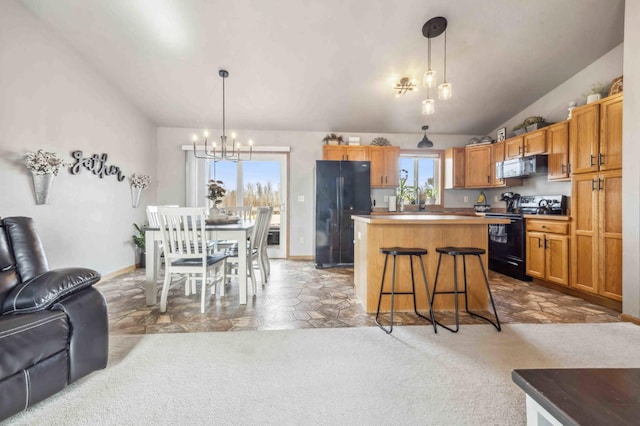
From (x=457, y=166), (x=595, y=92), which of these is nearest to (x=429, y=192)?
(x=457, y=166)

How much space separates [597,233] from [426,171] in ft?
9.71

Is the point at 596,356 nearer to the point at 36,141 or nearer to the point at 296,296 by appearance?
the point at 296,296

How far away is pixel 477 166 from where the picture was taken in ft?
16.3

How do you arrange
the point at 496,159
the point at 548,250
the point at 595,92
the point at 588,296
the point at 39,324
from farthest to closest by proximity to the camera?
the point at 496,159
the point at 548,250
the point at 595,92
the point at 588,296
the point at 39,324

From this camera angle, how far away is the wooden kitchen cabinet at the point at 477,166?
15.9ft

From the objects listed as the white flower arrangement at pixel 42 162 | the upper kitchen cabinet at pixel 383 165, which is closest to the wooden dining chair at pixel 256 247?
the white flower arrangement at pixel 42 162

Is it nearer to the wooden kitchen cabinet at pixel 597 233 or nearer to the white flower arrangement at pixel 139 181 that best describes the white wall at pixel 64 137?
the white flower arrangement at pixel 139 181

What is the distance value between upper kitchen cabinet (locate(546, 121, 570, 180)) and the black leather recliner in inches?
194

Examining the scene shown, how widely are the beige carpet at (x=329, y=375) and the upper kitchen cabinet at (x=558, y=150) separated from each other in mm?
1977

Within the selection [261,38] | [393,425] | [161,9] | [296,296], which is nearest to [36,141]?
[161,9]

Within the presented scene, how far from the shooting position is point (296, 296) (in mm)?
3168

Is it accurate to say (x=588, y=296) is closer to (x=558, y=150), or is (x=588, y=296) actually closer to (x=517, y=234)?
(x=517, y=234)

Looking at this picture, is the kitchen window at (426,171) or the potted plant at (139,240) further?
the kitchen window at (426,171)

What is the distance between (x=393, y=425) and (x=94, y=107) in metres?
4.63
